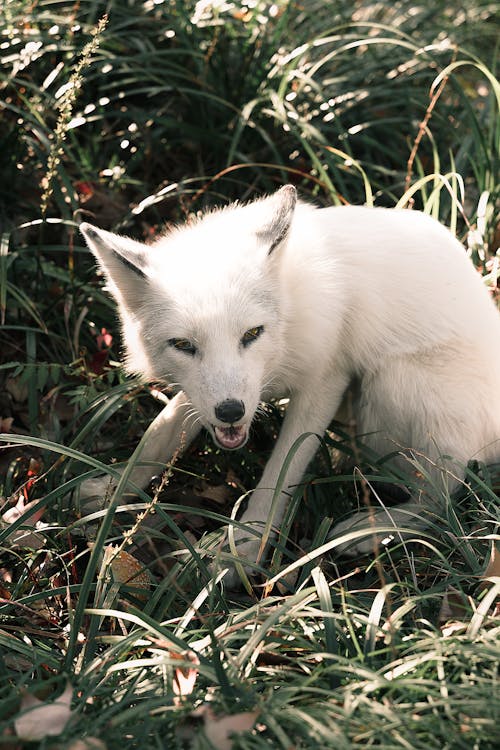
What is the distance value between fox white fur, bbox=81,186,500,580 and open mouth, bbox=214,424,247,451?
98 mm

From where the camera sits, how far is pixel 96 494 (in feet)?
13.1

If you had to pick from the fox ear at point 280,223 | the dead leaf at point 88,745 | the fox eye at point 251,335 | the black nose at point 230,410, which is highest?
the fox ear at point 280,223

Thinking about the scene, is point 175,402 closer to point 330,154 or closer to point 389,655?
point 389,655

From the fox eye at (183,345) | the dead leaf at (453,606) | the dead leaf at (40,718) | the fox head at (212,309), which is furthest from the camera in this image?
the fox eye at (183,345)

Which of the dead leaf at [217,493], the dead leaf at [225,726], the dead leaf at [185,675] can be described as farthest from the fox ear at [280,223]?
→ the dead leaf at [225,726]

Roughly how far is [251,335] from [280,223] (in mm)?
483

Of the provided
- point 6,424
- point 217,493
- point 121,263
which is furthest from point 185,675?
point 6,424

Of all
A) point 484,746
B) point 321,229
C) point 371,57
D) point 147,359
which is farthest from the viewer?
point 371,57

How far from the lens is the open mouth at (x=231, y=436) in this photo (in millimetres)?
3285

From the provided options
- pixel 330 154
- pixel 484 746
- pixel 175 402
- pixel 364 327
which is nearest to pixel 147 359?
pixel 175 402

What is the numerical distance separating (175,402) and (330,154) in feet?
7.62

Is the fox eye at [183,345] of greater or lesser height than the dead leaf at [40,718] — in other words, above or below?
above

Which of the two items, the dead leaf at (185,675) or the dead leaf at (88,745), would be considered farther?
the dead leaf at (185,675)

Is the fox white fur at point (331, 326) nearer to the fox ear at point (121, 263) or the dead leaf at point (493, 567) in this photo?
the fox ear at point (121, 263)
